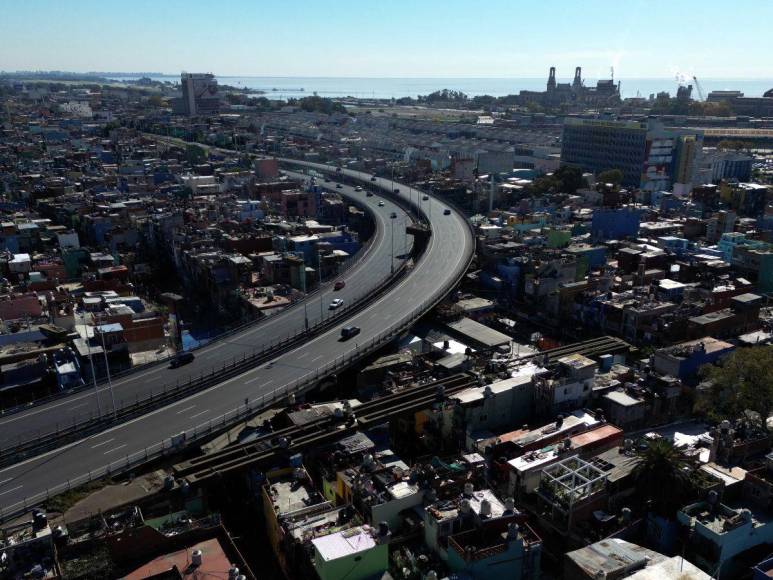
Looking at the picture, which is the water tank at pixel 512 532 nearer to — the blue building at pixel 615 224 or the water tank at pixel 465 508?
the water tank at pixel 465 508

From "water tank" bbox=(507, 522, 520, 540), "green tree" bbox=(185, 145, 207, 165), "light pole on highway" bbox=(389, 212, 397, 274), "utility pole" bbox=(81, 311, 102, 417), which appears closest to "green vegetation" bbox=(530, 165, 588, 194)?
"light pole on highway" bbox=(389, 212, 397, 274)

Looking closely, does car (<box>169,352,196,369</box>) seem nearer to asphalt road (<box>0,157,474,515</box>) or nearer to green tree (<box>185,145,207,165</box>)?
asphalt road (<box>0,157,474,515</box>)

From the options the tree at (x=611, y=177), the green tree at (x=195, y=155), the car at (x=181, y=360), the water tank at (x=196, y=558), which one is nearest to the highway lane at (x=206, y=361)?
the car at (x=181, y=360)

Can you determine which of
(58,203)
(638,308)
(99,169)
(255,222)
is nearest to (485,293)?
(638,308)

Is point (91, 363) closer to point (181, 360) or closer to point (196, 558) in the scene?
point (181, 360)

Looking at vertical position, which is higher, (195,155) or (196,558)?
(195,155)

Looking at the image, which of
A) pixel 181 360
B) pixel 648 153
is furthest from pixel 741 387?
pixel 648 153
